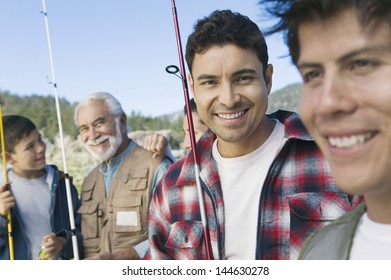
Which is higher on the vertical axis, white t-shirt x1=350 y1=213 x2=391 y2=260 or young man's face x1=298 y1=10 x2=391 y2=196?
young man's face x1=298 y1=10 x2=391 y2=196

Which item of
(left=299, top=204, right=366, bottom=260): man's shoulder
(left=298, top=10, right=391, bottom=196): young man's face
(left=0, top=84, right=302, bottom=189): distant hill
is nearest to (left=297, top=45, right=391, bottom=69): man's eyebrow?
(left=298, top=10, right=391, bottom=196): young man's face

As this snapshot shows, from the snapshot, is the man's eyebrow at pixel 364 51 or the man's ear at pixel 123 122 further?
the man's ear at pixel 123 122

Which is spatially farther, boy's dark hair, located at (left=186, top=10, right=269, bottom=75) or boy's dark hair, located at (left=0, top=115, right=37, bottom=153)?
boy's dark hair, located at (left=0, top=115, right=37, bottom=153)

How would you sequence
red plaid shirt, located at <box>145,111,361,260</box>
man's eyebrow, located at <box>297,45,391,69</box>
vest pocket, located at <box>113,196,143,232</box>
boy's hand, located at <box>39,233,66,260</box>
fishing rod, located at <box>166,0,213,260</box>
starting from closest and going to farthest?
man's eyebrow, located at <box>297,45,391,69</box>, red plaid shirt, located at <box>145,111,361,260</box>, fishing rod, located at <box>166,0,213,260</box>, vest pocket, located at <box>113,196,143,232</box>, boy's hand, located at <box>39,233,66,260</box>

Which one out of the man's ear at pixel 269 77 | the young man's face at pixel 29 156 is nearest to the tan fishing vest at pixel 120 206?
the young man's face at pixel 29 156

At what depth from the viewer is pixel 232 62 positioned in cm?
167

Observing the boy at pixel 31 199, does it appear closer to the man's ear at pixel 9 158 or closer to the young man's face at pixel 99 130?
the man's ear at pixel 9 158

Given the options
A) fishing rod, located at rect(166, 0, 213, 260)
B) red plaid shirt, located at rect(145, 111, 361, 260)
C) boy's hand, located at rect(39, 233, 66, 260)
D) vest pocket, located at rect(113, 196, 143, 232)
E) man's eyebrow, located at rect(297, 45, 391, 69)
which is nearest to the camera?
man's eyebrow, located at rect(297, 45, 391, 69)

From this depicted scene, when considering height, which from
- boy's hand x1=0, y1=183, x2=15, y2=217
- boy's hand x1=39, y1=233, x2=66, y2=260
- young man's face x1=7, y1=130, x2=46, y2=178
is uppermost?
young man's face x1=7, y1=130, x2=46, y2=178

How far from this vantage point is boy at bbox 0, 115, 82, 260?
7.13 ft

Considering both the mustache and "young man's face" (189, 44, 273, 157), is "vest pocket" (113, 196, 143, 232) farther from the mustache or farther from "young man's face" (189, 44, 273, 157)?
"young man's face" (189, 44, 273, 157)

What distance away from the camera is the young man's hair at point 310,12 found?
1.08 meters

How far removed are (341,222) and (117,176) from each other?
3.38ft

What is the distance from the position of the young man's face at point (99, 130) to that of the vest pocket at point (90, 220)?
195mm
